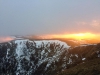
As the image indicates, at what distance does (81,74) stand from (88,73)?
12.2 ft

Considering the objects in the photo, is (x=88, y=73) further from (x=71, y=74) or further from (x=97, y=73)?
(x=71, y=74)

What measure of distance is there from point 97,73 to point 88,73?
4496 mm

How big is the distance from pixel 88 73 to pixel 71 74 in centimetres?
1111

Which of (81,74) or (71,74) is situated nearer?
(81,74)

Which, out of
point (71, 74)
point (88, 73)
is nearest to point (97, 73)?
point (88, 73)

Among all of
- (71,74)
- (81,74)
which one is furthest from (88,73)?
(71,74)

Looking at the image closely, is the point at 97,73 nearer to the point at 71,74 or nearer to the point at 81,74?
the point at 81,74

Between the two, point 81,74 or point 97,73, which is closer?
point 97,73

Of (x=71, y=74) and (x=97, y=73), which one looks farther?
(x=71, y=74)

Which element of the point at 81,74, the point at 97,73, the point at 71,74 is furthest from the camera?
the point at 71,74

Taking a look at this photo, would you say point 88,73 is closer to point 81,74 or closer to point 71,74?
point 81,74

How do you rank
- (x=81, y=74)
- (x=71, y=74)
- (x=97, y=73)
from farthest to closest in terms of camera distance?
(x=71, y=74)
(x=81, y=74)
(x=97, y=73)

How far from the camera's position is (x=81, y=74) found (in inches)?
3484

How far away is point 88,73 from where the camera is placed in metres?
85.8
